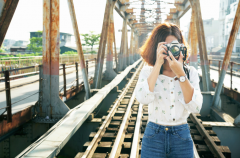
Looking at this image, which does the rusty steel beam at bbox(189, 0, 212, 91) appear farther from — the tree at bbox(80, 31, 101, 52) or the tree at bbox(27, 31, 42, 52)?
the tree at bbox(80, 31, 101, 52)

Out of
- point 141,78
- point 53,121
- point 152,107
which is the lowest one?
point 53,121

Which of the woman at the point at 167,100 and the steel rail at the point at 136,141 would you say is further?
the steel rail at the point at 136,141

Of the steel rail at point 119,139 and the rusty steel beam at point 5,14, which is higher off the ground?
the rusty steel beam at point 5,14

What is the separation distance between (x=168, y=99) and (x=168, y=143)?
31cm

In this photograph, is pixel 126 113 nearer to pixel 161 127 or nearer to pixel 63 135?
pixel 63 135

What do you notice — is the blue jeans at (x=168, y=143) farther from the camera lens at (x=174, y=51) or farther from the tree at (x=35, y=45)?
the tree at (x=35, y=45)

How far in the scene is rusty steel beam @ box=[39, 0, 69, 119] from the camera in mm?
4934

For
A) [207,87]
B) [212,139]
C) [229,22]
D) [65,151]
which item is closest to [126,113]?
[65,151]

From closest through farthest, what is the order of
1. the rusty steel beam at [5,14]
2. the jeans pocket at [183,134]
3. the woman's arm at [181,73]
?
the woman's arm at [181,73] < the jeans pocket at [183,134] < the rusty steel beam at [5,14]

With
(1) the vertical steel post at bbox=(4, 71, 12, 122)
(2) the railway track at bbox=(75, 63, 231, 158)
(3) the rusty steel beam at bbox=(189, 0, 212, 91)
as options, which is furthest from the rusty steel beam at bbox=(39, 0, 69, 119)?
(3) the rusty steel beam at bbox=(189, 0, 212, 91)

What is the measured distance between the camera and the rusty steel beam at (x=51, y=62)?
4.93m

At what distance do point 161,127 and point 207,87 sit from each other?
669 cm

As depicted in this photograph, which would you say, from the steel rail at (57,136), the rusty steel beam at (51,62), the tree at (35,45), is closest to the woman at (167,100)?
the steel rail at (57,136)

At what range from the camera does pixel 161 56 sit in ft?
4.86
